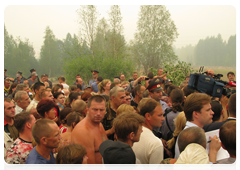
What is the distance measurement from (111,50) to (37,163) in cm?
1892

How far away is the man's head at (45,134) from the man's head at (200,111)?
1.95m

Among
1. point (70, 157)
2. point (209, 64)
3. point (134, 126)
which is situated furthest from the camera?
point (209, 64)

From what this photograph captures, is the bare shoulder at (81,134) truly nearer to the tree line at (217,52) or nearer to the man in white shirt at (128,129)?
the man in white shirt at (128,129)

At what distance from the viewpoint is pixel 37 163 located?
6.96 feet

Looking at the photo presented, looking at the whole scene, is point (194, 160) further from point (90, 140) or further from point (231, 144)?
point (90, 140)

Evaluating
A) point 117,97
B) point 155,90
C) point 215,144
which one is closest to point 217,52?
point 155,90

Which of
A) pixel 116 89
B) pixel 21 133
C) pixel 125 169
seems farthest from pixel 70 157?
pixel 116 89

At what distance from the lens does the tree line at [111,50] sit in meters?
15.3

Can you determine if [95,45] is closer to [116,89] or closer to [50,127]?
[116,89]

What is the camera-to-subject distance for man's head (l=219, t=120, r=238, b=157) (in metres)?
1.82

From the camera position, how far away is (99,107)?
273 cm

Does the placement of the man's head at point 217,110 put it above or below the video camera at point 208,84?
below

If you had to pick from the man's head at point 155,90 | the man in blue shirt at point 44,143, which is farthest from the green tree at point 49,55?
the man in blue shirt at point 44,143

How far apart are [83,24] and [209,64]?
149ft
